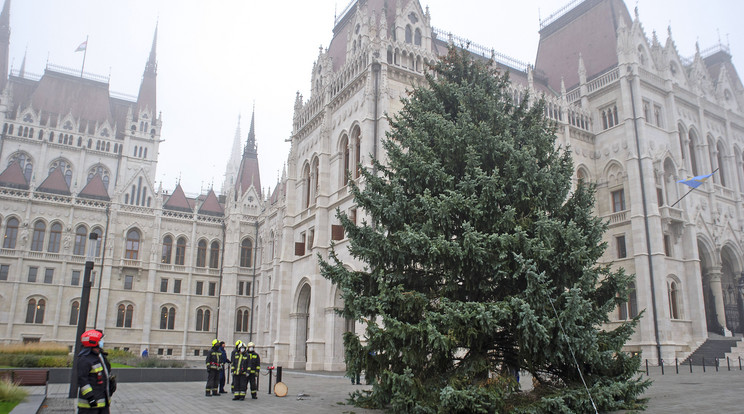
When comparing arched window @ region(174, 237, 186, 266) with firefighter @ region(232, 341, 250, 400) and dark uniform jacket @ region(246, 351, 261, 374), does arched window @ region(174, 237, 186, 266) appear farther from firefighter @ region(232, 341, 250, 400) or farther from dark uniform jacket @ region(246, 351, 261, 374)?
firefighter @ region(232, 341, 250, 400)

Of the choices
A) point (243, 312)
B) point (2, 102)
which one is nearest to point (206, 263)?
point (243, 312)

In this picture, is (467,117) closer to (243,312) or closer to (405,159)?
(405,159)

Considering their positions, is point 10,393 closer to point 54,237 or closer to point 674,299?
point 674,299

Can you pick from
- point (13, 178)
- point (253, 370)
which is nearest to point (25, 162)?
point (13, 178)

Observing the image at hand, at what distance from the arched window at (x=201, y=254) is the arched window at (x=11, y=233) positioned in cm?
1513

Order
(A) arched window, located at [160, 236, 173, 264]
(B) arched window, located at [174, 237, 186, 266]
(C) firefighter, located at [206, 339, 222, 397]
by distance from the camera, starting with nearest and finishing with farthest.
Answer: (C) firefighter, located at [206, 339, 222, 397], (A) arched window, located at [160, 236, 173, 264], (B) arched window, located at [174, 237, 186, 266]

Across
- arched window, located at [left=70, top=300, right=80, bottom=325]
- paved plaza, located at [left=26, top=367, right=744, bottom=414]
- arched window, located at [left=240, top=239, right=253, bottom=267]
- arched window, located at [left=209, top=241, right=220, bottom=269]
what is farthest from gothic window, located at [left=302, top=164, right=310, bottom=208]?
arched window, located at [left=70, top=300, right=80, bottom=325]

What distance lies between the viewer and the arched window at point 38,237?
4694cm

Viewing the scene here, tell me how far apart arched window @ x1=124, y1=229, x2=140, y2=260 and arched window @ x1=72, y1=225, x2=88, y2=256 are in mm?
3608

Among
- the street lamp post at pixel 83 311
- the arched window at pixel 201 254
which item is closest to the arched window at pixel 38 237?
the arched window at pixel 201 254

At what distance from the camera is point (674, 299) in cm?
3089

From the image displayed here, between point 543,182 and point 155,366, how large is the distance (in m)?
18.5

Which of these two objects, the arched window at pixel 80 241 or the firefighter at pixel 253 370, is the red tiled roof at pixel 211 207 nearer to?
the arched window at pixel 80 241

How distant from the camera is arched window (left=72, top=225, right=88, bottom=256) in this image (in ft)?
159
